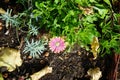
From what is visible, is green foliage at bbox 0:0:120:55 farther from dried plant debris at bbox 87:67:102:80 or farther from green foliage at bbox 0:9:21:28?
dried plant debris at bbox 87:67:102:80

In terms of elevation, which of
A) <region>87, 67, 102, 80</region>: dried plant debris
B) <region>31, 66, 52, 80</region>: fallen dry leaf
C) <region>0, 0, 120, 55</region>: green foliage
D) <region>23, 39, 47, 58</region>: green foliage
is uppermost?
<region>0, 0, 120, 55</region>: green foliage

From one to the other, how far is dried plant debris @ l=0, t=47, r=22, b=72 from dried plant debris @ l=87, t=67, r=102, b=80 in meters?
0.49

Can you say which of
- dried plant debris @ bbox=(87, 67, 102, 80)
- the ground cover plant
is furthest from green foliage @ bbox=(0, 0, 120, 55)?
dried plant debris @ bbox=(87, 67, 102, 80)

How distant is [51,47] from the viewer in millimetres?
2135

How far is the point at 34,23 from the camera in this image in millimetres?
2234

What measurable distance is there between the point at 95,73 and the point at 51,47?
37 centimetres

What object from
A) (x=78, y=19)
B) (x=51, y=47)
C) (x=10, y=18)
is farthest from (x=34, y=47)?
(x=78, y=19)

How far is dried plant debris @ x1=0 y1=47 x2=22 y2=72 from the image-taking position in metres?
2.24

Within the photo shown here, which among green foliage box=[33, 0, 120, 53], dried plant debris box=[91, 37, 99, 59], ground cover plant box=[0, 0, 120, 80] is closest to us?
green foliage box=[33, 0, 120, 53]

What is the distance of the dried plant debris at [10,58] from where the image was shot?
2.24m

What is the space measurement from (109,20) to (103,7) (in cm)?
22

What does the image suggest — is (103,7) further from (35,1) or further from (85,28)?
(35,1)

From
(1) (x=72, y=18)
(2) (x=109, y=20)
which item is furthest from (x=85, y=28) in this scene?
(2) (x=109, y=20)

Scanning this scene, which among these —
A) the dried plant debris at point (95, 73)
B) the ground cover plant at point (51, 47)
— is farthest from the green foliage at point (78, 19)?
the dried plant debris at point (95, 73)
